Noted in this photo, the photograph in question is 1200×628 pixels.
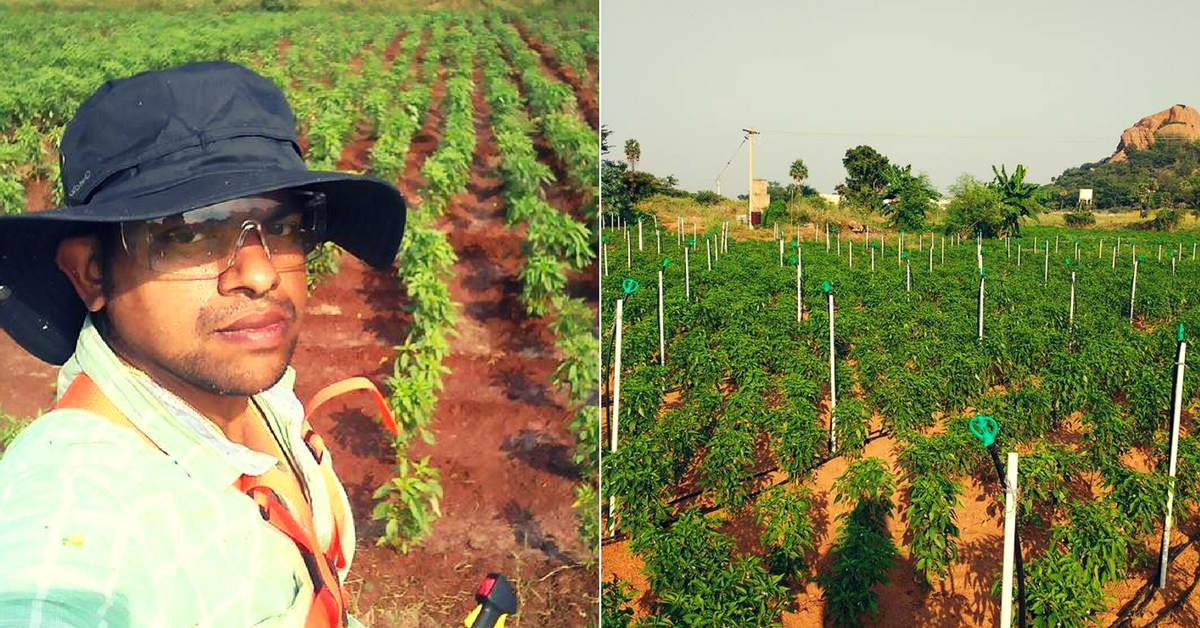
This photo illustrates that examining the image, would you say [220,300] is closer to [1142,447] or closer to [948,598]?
[948,598]

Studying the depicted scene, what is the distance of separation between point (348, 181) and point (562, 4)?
1129 mm

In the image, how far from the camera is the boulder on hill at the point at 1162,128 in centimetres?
8350

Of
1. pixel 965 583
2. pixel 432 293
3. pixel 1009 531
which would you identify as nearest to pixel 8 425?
pixel 432 293

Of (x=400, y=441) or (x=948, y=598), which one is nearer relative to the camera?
(x=400, y=441)

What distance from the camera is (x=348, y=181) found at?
1.06 metres

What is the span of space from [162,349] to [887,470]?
4955 millimetres

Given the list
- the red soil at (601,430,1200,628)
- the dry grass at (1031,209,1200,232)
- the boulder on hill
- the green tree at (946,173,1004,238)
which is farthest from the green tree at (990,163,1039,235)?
the boulder on hill

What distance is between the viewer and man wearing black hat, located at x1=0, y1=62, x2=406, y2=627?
34.0 inches

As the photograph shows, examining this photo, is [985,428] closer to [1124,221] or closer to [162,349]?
[162,349]

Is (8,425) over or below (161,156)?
below

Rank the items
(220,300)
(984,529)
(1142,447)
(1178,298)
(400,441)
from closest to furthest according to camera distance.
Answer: (220,300) < (400,441) < (984,529) < (1142,447) < (1178,298)

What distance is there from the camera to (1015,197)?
2809 cm

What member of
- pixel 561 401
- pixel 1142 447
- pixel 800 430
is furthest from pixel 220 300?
pixel 1142 447

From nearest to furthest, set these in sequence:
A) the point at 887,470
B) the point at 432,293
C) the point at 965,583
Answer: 1. the point at 432,293
2. the point at 965,583
3. the point at 887,470
